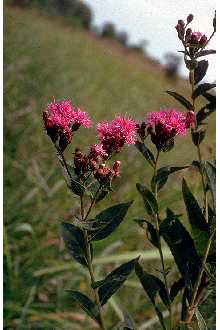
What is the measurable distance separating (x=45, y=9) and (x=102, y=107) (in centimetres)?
107

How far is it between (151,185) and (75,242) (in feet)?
0.44

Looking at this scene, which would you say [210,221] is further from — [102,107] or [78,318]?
[102,107]

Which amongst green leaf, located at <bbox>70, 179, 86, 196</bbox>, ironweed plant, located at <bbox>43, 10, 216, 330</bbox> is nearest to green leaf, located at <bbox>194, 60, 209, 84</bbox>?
ironweed plant, located at <bbox>43, 10, 216, 330</bbox>

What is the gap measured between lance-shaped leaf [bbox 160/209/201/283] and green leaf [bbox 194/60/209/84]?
0.65ft

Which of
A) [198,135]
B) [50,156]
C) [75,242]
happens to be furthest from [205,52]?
[50,156]

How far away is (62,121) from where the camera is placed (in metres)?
0.83

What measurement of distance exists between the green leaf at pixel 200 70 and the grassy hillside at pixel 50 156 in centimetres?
25

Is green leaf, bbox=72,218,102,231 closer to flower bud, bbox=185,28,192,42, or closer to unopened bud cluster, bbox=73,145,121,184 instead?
→ unopened bud cluster, bbox=73,145,121,184

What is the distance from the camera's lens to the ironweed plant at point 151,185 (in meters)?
0.82

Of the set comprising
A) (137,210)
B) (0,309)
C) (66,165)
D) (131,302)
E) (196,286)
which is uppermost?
(66,165)

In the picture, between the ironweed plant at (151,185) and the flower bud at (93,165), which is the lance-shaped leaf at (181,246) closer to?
the ironweed plant at (151,185)

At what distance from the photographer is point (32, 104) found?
9.01ft

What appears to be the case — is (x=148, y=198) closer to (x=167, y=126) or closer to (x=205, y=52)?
(x=167, y=126)

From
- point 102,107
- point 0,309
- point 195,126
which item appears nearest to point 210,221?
point 195,126
